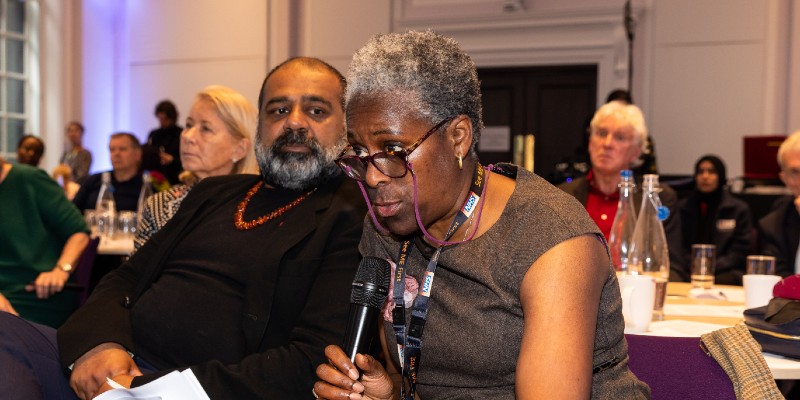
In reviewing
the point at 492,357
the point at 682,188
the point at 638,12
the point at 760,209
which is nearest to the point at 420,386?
the point at 492,357

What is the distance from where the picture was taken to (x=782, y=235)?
3.93 m

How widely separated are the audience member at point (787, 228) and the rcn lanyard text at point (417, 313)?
2.71 m

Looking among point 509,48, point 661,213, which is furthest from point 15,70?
point 661,213

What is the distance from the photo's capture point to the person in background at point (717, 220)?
518 centimetres

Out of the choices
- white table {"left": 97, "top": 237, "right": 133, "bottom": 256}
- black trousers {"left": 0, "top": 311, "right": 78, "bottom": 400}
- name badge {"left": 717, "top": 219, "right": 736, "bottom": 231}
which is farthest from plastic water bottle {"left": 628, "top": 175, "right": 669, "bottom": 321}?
name badge {"left": 717, "top": 219, "right": 736, "bottom": 231}

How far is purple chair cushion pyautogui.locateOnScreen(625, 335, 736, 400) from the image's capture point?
1757mm

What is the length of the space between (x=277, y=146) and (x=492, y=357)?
1.14 metres

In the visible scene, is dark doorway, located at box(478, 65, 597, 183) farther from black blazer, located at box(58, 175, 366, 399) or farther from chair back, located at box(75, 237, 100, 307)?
black blazer, located at box(58, 175, 366, 399)

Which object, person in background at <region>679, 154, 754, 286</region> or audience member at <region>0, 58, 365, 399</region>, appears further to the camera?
person in background at <region>679, 154, 754, 286</region>

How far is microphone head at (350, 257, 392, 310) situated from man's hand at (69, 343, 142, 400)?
788mm

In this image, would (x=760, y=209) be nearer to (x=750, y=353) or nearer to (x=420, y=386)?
(x=750, y=353)

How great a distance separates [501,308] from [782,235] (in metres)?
2.94

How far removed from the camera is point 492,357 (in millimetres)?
1515

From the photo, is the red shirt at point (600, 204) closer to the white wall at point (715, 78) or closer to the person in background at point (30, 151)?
the white wall at point (715, 78)
